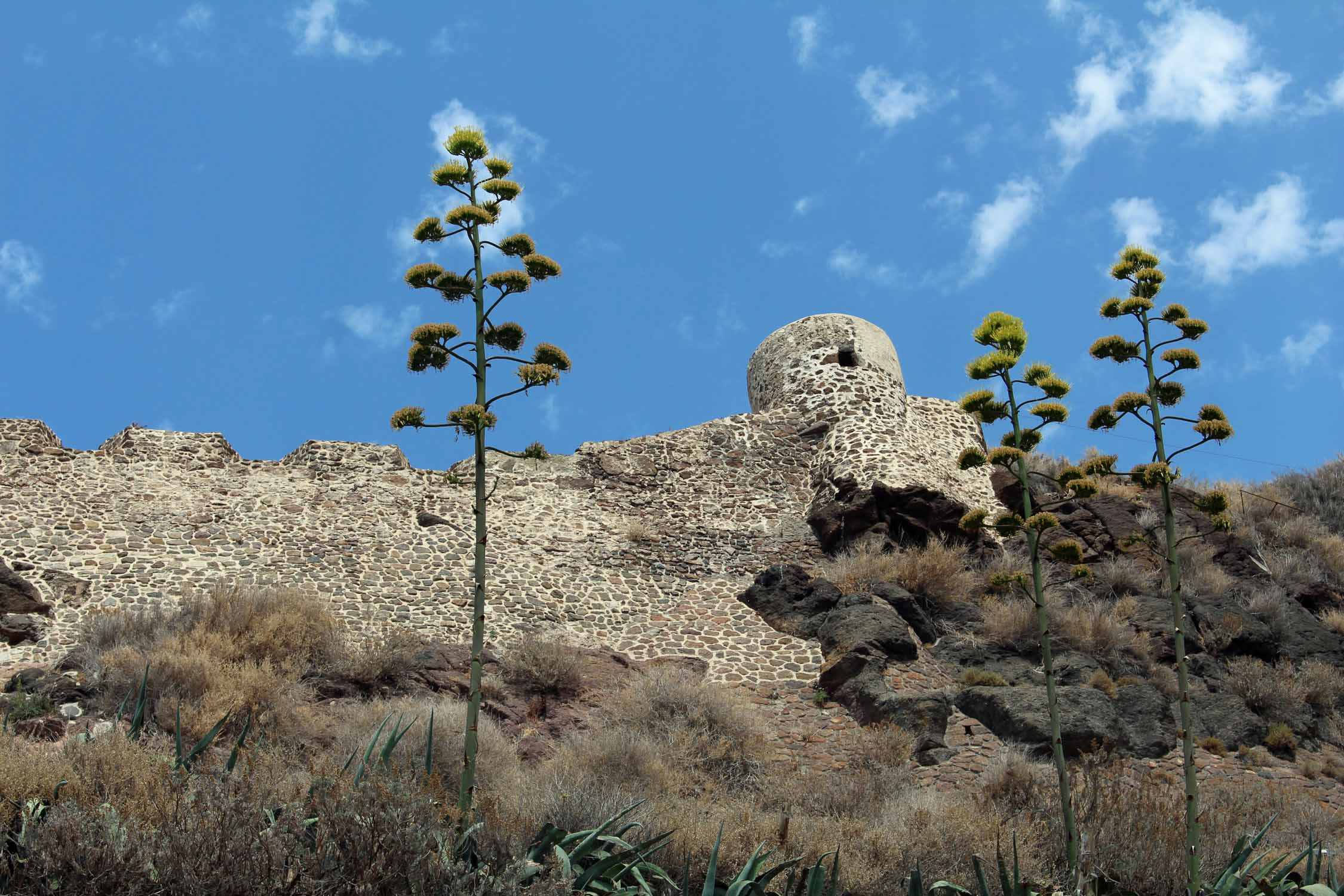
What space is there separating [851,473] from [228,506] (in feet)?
29.5

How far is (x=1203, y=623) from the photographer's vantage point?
17.4 meters

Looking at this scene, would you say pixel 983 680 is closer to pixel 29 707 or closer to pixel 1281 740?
pixel 1281 740

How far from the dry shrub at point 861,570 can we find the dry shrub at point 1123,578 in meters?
2.92

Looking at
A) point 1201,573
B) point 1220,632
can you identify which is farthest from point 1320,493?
point 1220,632

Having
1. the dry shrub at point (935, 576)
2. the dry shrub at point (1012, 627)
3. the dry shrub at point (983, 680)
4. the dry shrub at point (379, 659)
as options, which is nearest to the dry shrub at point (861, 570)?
the dry shrub at point (935, 576)

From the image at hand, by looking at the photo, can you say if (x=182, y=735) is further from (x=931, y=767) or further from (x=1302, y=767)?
(x=1302, y=767)

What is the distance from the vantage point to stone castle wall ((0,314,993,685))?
16.4 metres

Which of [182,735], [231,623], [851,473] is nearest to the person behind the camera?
[182,735]

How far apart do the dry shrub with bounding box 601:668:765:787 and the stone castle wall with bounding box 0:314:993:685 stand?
1.89 metres

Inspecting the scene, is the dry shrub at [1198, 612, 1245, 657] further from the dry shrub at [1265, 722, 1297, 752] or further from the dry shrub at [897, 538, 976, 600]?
the dry shrub at [897, 538, 976, 600]

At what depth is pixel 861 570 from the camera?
706 inches

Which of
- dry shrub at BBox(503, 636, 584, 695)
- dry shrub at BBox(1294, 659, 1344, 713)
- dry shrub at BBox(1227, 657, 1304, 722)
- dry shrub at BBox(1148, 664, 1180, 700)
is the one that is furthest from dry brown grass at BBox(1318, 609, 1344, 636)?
dry shrub at BBox(503, 636, 584, 695)

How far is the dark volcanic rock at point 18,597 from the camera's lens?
15.2 m

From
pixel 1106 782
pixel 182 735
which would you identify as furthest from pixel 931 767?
pixel 182 735
